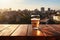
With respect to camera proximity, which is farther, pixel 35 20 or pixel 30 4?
pixel 30 4

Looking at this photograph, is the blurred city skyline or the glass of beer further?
the blurred city skyline

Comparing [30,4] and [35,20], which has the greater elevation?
[30,4]

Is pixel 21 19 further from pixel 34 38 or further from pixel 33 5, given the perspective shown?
pixel 34 38

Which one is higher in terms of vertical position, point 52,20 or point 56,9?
point 56,9

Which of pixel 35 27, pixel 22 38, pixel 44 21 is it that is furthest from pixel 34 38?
pixel 44 21

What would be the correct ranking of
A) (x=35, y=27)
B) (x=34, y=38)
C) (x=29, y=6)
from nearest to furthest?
(x=34, y=38) < (x=35, y=27) < (x=29, y=6)

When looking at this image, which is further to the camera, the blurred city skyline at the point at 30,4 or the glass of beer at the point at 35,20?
the blurred city skyline at the point at 30,4

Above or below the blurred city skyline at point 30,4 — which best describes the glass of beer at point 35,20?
below

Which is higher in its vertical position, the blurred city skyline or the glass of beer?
the blurred city skyline
